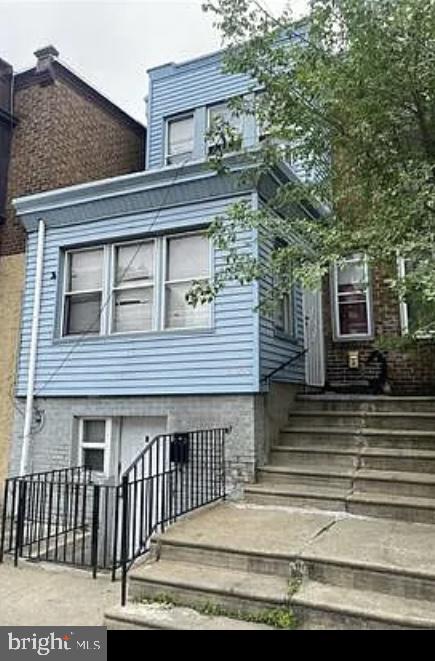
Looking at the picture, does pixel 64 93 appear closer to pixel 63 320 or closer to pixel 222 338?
pixel 63 320

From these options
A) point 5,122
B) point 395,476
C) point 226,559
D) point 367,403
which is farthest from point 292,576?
point 5,122

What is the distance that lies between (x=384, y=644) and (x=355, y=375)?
20.0 ft

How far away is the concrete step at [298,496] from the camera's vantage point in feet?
19.2

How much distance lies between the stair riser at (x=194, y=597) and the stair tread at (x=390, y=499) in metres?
2.10

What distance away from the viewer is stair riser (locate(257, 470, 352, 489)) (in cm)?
614

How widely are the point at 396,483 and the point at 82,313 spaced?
215 inches

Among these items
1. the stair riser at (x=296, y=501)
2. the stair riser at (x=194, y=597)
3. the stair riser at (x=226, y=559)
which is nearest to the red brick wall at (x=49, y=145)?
the stair riser at (x=296, y=501)

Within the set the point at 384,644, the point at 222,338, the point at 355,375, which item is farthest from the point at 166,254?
the point at 384,644

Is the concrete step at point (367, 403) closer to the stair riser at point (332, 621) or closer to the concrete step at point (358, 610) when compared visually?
the concrete step at point (358, 610)

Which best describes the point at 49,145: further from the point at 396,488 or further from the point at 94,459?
the point at 396,488

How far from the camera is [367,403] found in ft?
24.6

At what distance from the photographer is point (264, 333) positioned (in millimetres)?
7086

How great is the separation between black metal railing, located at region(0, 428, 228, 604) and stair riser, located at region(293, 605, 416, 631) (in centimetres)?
195

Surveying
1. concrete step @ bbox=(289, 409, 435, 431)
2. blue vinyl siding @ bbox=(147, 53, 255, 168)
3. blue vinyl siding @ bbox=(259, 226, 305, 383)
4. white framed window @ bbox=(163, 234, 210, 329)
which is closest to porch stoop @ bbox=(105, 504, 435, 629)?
concrete step @ bbox=(289, 409, 435, 431)
